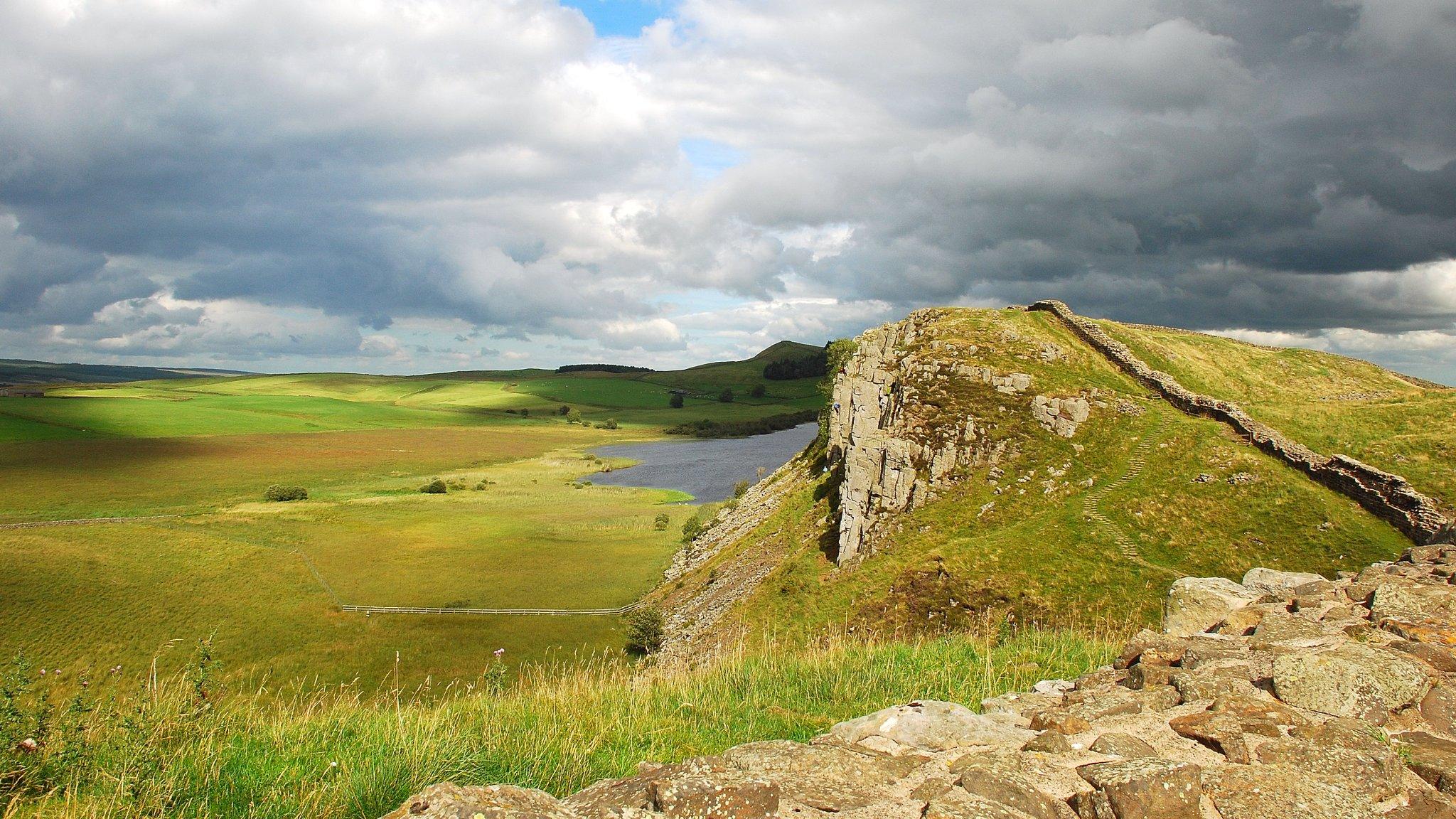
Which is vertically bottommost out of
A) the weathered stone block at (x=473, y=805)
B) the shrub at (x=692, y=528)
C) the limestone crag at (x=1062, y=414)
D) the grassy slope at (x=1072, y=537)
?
the shrub at (x=692, y=528)

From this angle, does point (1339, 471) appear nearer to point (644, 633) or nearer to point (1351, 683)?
point (1351, 683)

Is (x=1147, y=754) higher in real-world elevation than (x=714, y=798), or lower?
lower

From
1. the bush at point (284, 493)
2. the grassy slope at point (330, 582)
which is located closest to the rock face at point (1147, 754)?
the grassy slope at point (330, 582)

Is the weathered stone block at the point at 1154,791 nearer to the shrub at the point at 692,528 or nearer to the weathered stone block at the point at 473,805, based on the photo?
the weathered stone block at the point at 473,805

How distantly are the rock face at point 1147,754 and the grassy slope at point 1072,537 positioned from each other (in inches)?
603

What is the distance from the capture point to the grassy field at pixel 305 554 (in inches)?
1672

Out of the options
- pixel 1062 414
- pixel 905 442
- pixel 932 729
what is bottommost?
pixel 932 729

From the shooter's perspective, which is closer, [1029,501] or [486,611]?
[1029,501]

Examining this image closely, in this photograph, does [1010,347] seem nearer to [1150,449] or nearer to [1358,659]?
[1150,449]

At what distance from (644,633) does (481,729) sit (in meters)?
33.4

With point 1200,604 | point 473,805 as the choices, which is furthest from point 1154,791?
point 1200,604

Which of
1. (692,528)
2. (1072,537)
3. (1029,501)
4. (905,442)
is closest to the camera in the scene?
(1072,537)

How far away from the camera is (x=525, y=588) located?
54781mm

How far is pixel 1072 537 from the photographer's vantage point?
100 ft
